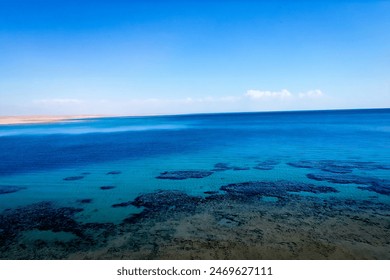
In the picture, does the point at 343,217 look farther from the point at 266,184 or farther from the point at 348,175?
the point at 348,175

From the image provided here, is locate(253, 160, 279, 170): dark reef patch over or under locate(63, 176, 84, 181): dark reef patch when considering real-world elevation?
over

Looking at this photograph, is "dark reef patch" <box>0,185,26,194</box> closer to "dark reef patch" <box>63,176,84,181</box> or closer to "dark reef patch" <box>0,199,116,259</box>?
"dark reef patch" <box>63,176,84,181</box>

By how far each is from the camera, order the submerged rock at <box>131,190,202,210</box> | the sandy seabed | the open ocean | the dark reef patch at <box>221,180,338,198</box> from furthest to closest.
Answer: the dark reef patch at <box>221,180,338,198</box> → the submerged rock at <box>131,190,202,210</box> → the open ocean → the sandy seabed

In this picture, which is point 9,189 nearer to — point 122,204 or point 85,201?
point 85,201

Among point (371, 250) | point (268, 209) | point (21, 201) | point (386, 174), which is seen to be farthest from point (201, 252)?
point (386, 174)

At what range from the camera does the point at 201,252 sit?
22.7 ft

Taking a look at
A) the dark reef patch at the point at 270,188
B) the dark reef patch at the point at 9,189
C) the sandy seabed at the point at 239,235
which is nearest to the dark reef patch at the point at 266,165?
the dark reef patch at the point at 270,188

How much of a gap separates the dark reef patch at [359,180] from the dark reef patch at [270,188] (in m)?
1.61

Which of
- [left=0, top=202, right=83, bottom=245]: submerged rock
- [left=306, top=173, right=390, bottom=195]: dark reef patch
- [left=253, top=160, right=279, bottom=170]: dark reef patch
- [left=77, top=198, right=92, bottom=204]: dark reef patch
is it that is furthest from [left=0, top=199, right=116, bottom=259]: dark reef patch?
[left=306, top=173, right=390, bottom=195]: dark reef patch

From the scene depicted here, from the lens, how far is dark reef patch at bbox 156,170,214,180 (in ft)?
49.3

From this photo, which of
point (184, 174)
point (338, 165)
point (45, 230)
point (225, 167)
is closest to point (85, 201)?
point (45, 230)

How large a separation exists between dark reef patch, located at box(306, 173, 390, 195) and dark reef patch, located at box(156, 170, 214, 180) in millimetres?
6387

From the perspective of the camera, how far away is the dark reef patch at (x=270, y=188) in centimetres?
1173

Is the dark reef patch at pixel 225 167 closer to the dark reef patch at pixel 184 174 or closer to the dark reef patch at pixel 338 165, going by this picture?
the dark reef patch at pixel 184 174
